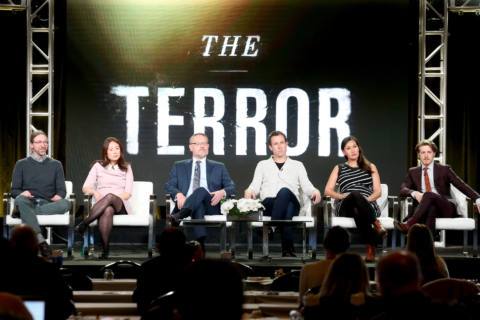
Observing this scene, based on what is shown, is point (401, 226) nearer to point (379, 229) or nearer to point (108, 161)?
point (379, 229)

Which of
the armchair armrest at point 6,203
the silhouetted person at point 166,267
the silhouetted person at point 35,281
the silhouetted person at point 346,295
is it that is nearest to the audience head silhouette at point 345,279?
the silhouetted person at point 346,295

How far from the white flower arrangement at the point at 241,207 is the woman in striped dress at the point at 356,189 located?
0.70 metres

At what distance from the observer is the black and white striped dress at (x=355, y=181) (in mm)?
8312

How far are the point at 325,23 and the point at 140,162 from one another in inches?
85.5

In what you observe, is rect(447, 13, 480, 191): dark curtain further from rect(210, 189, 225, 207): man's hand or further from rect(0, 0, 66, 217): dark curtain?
rect(0, 0, 66, 217): dark curtain

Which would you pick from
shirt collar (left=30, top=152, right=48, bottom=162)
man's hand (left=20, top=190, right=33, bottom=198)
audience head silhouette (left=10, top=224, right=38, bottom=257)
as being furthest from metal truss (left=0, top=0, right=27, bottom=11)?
audience head silhouette (left=10, top=224, right=38, bottom=257)

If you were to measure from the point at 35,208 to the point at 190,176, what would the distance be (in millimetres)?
1351

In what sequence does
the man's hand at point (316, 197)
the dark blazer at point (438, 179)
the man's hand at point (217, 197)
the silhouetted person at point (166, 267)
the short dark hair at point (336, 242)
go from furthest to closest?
the dark blazer at point (438, 179), the man's hand at point (217, 197), the man's hand at point (316, 197), the short dark hair at point (336, 242), the silhouetted person at point (166, 267)

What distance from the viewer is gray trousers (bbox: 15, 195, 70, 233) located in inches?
311

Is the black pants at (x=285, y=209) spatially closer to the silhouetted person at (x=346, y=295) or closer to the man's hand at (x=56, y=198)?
the man's hand at (x=56, y=198)

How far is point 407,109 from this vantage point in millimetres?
9289

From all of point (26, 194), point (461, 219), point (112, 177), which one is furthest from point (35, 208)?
point (461, 219)

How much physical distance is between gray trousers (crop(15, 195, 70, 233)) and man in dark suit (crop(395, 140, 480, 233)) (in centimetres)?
276

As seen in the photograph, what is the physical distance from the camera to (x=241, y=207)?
7.82 m
